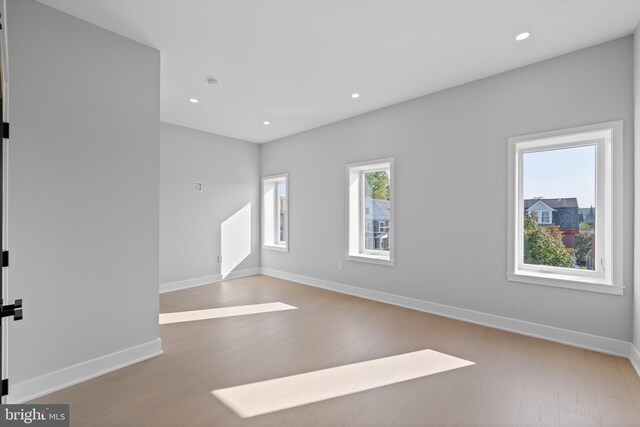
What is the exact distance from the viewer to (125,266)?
8.39 feet

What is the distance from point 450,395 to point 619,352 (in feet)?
5.92

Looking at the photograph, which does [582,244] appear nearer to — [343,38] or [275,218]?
[343,38]

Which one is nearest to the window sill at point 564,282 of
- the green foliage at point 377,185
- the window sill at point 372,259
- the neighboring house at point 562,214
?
the neighboring house at point 562,214

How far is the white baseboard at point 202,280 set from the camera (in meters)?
4.86

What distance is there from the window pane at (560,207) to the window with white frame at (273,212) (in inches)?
167

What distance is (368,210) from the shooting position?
485 cm

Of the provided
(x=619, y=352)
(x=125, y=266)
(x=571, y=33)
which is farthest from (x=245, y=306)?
(x=571, y=33)

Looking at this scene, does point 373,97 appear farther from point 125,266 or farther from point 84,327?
point 84,327

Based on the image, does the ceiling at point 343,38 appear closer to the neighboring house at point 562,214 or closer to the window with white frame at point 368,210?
the window with white frame at point 368,210

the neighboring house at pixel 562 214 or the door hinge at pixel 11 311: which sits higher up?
the neighboring house at pixel 562 214

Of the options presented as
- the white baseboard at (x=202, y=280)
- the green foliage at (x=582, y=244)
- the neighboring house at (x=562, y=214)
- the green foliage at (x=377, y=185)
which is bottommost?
the white baseboard at (x=202, y=280)

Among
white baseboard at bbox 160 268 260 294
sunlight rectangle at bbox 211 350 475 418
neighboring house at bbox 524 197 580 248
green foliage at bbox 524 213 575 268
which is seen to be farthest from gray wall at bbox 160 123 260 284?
neighboring house at bbox 524 197 580 248

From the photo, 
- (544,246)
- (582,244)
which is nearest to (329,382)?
(544,246)

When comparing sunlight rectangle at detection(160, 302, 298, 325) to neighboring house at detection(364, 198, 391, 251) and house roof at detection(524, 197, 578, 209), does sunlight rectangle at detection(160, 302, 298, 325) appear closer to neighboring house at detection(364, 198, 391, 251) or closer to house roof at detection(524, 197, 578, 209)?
neighboring house at detection(364, 198, 391, 251)
